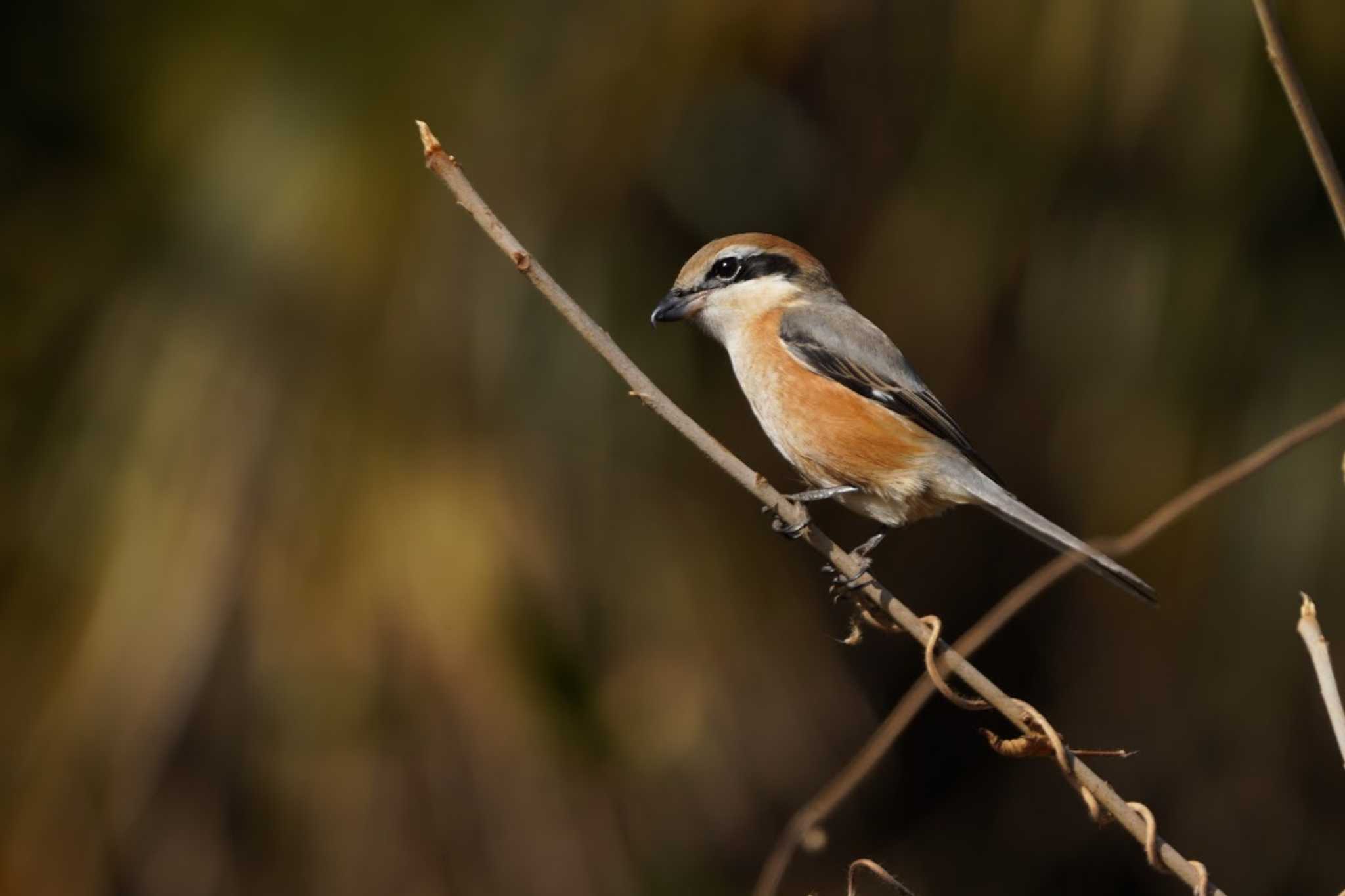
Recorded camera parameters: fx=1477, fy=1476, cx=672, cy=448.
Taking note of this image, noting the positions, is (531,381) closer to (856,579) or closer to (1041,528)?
(1041,528)

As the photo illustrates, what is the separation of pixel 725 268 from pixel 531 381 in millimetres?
897

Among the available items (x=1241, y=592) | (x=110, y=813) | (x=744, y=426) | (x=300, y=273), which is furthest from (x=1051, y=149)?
(x=110, y=813)

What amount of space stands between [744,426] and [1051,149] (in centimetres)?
96

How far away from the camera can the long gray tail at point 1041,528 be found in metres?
1.86

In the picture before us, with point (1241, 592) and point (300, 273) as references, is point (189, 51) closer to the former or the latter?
point (300, 273)

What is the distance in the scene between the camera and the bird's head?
7.77 feet

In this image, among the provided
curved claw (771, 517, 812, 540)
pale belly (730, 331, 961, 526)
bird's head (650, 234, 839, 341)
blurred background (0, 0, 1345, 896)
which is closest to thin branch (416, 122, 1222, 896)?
curved claw (771, 517, 812, 540)

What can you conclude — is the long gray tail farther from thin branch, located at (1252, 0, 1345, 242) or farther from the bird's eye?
thin branch, located at (1252, 0, 1345, 242)

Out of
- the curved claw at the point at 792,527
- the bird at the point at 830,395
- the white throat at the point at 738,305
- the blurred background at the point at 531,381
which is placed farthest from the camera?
the blurred background at the point at 531,381

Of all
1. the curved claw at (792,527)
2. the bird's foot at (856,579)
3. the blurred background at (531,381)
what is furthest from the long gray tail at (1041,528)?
the blurred background at (531,381)

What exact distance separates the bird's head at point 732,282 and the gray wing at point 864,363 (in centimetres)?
6

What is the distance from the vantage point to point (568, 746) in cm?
321

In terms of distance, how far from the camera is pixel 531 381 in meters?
3.17

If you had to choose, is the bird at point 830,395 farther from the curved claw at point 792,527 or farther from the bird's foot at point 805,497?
the curved claw at point 792,527
